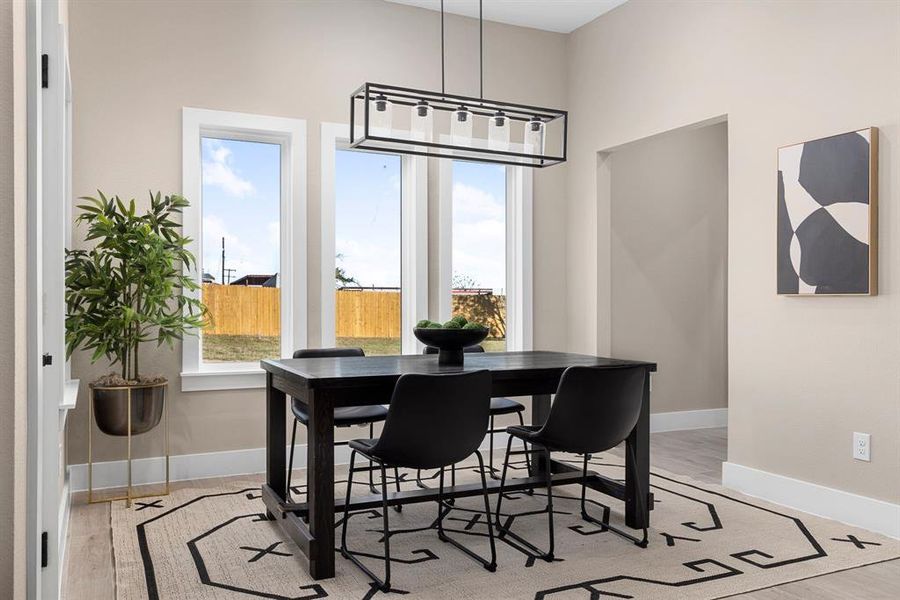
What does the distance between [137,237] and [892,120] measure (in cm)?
377

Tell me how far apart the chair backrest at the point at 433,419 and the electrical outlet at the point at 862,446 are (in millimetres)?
1919

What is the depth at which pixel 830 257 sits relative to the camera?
3658mm

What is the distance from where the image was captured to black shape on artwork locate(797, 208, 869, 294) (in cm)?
352

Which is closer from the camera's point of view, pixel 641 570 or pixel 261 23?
pixel 641 570

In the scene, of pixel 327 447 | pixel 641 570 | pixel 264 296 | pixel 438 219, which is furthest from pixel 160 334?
pixel 641 570

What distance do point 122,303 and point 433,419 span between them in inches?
82.3

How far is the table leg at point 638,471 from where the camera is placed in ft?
11.2

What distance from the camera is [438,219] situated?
5.31 m

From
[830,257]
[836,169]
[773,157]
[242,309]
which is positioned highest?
[773,157]

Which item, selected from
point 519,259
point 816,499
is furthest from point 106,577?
point 519,259

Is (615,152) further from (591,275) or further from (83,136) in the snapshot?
(83,136)

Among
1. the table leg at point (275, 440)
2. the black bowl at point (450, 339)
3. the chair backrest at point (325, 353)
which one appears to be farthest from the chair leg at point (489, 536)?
the chair backrest at point (325, 353)

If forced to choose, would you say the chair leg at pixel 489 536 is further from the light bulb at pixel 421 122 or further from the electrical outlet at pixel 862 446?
the electrical outlet at pixel 862 446

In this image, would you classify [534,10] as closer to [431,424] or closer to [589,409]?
[589,409]
